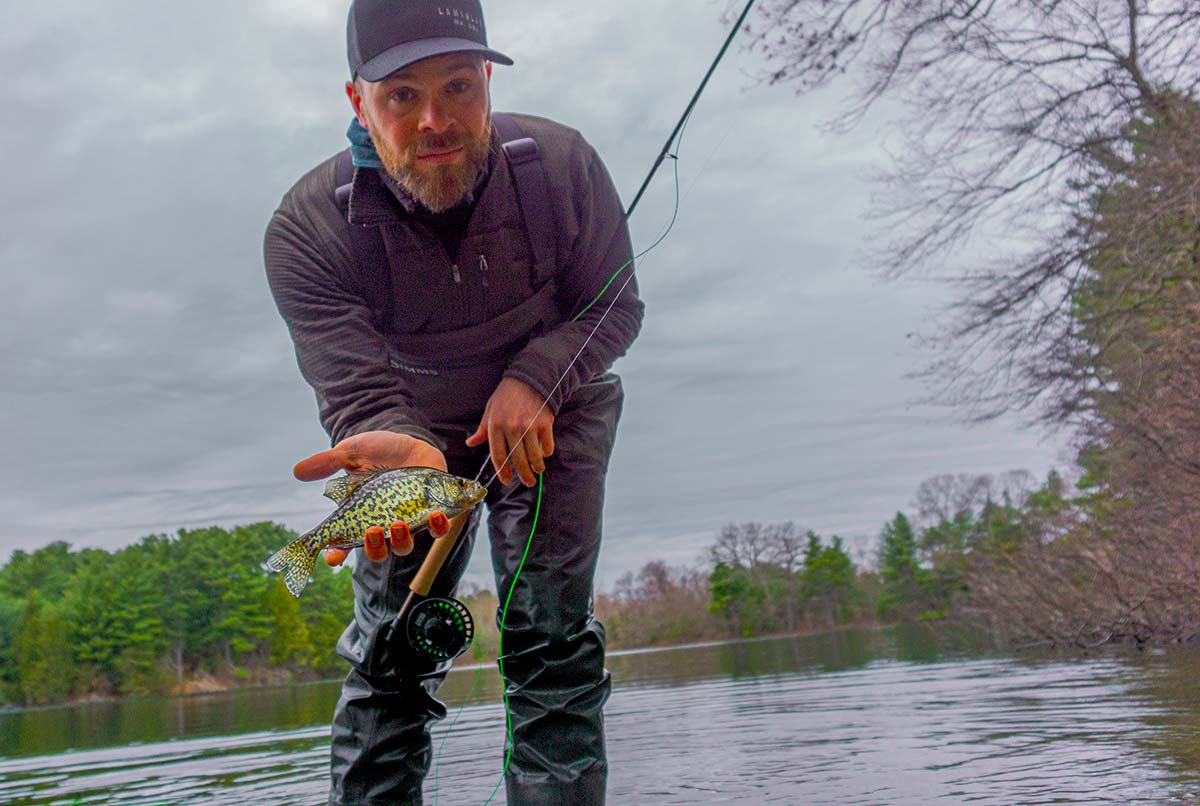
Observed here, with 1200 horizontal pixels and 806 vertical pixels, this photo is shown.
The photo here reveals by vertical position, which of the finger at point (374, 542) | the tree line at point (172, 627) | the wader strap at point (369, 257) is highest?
the tree line at point (172, 627)

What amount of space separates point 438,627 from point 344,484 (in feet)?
2.44

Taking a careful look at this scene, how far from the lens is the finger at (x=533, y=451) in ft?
10.4

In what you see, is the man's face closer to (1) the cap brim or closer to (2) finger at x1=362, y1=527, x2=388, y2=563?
(1) the cap brim

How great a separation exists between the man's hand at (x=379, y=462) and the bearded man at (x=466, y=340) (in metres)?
0.20

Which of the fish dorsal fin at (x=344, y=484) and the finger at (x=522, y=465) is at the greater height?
the finger at (x=522, y=465)

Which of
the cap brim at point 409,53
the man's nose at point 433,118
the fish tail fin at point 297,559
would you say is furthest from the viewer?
the man's nose at point 433,118

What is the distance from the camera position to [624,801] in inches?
172

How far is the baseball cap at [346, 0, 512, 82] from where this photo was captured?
3.03 metres

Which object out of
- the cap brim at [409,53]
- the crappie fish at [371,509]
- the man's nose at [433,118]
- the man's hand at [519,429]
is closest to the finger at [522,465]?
the man's hand at [519,429]

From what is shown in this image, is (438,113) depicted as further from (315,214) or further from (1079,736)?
(1079,736)

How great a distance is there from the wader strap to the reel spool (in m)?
0.96

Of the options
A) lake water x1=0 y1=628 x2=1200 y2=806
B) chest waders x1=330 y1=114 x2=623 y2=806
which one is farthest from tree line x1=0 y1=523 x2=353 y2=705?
chest waders x1=330 y1=114 x2=623 y2=806

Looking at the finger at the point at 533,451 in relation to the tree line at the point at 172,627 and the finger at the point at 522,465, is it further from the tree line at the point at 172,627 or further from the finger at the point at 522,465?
the tree line at the point at 172,627

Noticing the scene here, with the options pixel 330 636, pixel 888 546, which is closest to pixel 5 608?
pixel 330 636
